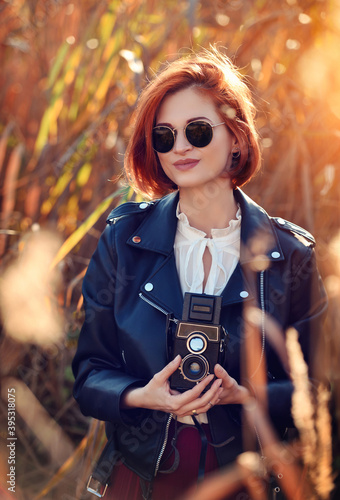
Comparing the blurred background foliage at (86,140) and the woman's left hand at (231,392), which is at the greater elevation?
the blurred background foliage at (86,140)

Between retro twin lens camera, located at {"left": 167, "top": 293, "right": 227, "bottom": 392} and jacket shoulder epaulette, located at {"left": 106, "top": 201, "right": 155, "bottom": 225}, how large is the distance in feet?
1.20

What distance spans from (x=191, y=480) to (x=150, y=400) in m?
0.25

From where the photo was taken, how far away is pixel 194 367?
1.21 metres

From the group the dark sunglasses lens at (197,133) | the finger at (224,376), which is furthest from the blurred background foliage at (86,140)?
the finger at (224,376)

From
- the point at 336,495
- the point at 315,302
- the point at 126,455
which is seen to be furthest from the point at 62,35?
the point at 336,495

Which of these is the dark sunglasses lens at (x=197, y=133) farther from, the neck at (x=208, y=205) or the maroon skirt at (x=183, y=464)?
the maroon skirt at (x=183, y=464)

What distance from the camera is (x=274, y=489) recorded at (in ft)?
4.39

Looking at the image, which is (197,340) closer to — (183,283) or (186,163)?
(183,283)

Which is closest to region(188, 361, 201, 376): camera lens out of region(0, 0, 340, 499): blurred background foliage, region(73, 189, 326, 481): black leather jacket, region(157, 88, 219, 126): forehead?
region(73, 189, 326, 481): black leather jacket

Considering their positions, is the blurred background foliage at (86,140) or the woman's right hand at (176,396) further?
the blurred background foliage at (86,140)

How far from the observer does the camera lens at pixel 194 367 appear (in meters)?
1.19

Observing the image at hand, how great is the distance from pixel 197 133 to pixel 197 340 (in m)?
0.52

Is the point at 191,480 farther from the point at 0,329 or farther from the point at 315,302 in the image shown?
the point at 0,329

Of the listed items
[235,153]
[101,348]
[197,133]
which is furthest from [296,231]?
[101,348]
